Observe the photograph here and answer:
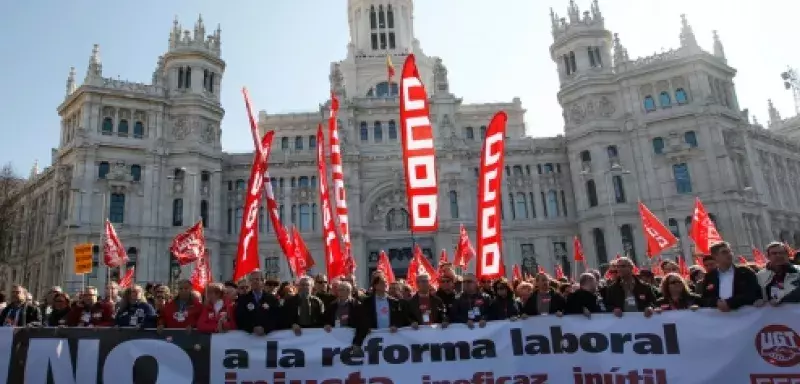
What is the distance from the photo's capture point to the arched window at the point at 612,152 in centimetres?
5034

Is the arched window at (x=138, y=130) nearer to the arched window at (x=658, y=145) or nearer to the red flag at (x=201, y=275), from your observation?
the red flag at (x=201, y=275)

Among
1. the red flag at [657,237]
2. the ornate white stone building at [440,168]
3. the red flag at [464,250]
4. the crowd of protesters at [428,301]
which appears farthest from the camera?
the ornate white stone building at [440,168]

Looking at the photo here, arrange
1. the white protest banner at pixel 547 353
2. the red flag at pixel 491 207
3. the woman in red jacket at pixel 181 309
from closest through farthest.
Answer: the white protest banner at pixel 547 353, the woman in red jacket at pixel 181 309, the red flag at pixel 491 207

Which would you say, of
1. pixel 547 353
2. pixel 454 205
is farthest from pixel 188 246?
pixel 454 205

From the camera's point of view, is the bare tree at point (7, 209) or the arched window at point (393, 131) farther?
the arched window at point (393, 131)

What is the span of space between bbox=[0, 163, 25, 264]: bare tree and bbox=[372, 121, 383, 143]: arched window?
34.0 metres

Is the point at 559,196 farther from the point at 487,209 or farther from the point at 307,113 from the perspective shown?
the point at 487,209

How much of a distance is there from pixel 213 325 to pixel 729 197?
48.0m

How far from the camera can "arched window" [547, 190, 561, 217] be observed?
5359 cm

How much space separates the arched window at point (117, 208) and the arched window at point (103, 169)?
2.08m

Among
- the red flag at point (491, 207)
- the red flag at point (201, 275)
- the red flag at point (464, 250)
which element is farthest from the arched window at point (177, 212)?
the red flag at point (491, 207)

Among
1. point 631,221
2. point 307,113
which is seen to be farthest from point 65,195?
point 631,221

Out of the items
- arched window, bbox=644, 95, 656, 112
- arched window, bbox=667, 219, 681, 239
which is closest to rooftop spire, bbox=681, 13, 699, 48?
arched window, bbox=644, 95, 656, 112

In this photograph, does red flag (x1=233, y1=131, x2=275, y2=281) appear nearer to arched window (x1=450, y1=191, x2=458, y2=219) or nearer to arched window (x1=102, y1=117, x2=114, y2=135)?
arched window (x1=450, y1=191, x2=458, y2=219)
